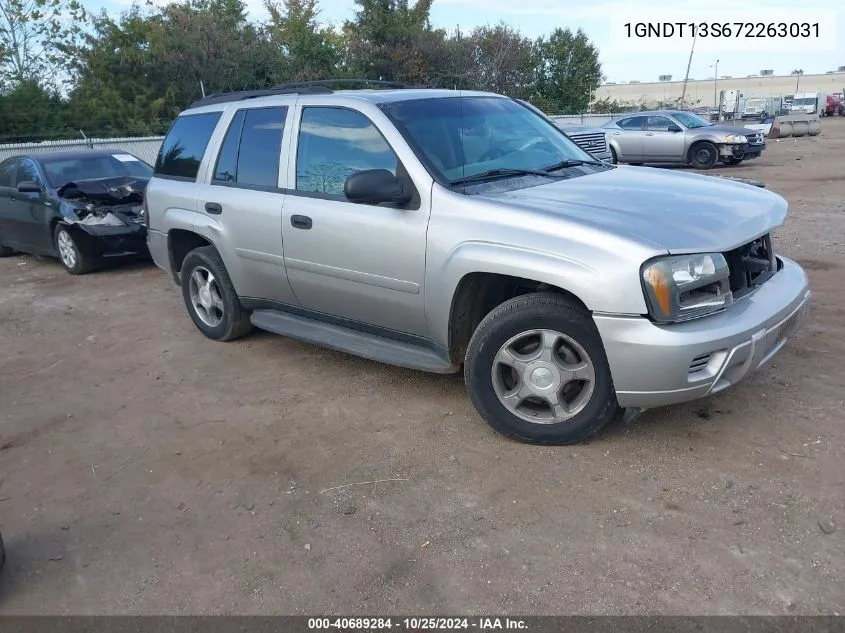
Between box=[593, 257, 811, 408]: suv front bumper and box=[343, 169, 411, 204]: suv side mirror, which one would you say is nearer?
box=[593, 257, 811, 408]: suv front bumper

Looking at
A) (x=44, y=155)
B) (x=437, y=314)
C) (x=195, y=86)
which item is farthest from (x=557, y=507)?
(x=195, y=86)

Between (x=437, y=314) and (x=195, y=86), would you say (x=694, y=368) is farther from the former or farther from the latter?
(x=195, y=86)

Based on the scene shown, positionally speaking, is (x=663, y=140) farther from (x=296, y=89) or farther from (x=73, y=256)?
(x=296, y=89)

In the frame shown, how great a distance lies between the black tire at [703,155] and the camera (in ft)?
61.0

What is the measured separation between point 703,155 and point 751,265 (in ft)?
53.3

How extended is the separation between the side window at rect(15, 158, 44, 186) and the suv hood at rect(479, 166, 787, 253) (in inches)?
295

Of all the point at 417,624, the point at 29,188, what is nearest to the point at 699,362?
the point at 417,624

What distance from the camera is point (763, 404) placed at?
416cm

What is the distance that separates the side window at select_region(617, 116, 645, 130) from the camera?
19.7 metres

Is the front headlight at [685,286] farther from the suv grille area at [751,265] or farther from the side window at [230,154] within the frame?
the side window at [230,154]

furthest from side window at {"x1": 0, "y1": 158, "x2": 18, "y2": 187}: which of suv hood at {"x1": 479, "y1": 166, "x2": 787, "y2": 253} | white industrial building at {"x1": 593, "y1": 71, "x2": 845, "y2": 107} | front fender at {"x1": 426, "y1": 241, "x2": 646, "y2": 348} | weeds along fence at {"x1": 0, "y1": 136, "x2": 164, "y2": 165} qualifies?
white industrial building at {"x1": 593, "y1": 71, "x2": 845, "y2": 107}

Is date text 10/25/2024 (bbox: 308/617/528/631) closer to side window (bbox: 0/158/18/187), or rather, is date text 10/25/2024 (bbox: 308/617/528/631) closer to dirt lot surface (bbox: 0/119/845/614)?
dirt lot surface (bbox: 0/119/845/614)

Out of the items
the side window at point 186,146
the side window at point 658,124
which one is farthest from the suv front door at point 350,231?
the side window at point 658,124

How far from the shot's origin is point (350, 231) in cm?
434
